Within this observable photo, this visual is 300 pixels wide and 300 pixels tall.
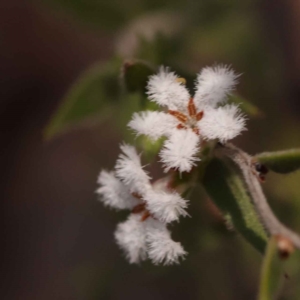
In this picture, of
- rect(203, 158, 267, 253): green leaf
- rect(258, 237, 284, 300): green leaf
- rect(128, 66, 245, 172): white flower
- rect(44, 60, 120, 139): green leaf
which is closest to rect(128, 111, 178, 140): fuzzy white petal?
rect(128, 66, 245, 172): white flower

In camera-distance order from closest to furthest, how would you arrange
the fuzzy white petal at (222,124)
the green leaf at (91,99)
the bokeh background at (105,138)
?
1. the fuzzy white petal at (222,124)
2. the green leaf at (91,99)
3. the bokeh background at (105,138)

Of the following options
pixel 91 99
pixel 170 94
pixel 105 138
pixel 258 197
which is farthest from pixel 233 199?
pixel 105 138

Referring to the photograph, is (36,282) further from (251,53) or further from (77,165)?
(251,53)

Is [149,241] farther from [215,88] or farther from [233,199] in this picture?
[215,88]

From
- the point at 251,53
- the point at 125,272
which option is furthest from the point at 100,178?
the point at 251,53

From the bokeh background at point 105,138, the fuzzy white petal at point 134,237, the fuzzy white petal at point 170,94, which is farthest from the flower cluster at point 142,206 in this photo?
the bokeh background at point 105,138

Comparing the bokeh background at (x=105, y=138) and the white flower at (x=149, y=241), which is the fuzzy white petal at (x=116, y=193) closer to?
the white flower at (x=149, y=241)

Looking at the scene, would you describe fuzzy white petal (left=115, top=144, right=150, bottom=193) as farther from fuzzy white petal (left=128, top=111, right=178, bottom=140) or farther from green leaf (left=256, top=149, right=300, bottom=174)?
green leaf (left=256, top=149, right=300, bottom=174)

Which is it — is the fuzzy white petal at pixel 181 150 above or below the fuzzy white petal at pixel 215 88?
below
